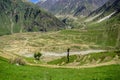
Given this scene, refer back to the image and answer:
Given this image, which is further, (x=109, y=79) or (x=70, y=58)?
(x=70, y=58)

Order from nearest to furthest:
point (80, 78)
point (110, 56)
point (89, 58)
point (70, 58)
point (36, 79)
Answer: point (36, 79) → point (80, 78) → point (110, 56) → point (89, 58) → point (70, 58)

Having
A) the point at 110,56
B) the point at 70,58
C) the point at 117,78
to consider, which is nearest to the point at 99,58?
the point at 110,56

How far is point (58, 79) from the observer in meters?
31.9

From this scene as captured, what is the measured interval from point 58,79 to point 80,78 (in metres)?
3.02

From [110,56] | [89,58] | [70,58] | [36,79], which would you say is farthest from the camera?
[70,58]

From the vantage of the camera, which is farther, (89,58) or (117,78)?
(89,58)

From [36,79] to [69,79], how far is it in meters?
4.04

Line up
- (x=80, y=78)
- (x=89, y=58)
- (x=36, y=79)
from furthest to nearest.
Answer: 1. (x=89, y=58)
2. (x=80, y=78)
3. (x=36, y=79)

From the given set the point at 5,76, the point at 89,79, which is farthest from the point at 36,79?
the point at 89,79

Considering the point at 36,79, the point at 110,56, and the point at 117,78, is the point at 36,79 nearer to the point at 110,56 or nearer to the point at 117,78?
the point at 117,78

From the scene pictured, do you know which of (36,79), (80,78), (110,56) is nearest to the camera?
(36,79)

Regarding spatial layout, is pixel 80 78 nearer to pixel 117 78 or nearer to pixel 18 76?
pixel 117 78

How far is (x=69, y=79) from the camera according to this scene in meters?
32.1

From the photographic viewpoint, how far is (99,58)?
144750 mm
